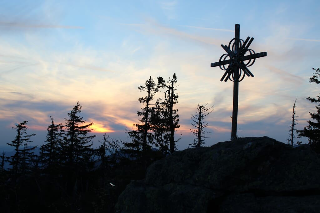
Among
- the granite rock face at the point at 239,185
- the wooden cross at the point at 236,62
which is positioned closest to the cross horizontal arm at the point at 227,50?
the wooden cross at the point at 236,62

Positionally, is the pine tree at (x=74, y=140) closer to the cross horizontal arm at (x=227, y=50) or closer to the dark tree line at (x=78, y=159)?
the dark tree line at (x=78, y=159)

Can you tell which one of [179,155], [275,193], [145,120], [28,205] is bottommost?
[28,205]

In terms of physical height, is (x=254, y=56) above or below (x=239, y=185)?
above

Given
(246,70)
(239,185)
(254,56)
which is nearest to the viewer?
(239,185)

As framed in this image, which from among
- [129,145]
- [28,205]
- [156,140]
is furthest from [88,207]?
[129,145]

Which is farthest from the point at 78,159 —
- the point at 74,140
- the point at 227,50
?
the point at 227,50

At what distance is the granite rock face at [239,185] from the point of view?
21.9 ft

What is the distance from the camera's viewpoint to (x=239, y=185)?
728 centimetres

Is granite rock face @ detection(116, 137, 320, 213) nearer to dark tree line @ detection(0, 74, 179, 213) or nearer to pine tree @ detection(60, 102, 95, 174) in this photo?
dark tree line @ detection(0, 74, 179, 213)

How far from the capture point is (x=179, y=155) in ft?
31.1

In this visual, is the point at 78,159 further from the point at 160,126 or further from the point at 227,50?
the point at 227,50

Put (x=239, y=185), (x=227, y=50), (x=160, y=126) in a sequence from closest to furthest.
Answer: (x=239, y=185) < (x=227, y=50) < (x=160, y=126)

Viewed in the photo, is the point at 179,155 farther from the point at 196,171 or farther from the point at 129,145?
the point at 129,145

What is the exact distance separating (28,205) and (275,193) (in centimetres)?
1604
